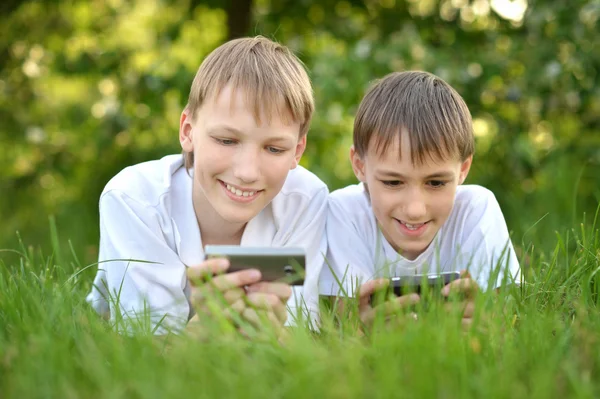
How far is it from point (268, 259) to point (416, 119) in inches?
34.1

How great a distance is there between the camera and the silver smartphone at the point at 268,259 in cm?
238

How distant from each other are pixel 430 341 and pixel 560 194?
285 cm

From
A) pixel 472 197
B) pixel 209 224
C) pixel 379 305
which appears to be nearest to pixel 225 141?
pixel 209 224

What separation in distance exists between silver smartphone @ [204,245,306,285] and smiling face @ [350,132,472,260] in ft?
1.99

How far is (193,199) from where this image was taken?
311 cm

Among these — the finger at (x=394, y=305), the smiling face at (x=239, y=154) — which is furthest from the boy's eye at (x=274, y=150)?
the finger at (x=394, y=305)

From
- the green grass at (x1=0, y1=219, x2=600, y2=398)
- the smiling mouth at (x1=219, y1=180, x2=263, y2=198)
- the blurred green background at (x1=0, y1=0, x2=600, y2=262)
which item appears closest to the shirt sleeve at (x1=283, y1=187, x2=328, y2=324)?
the smiling mouth at (x1=219, y1=180, x2=263, y2=198)

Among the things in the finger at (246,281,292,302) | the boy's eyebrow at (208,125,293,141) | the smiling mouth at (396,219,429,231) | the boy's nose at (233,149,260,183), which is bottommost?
the finger at (246,281,292,302)

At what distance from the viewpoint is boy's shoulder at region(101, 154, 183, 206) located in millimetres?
2977

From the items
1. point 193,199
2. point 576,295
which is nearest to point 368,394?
point 576,295

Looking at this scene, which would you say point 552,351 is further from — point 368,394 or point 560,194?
point 560,194

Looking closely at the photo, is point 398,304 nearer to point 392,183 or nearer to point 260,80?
point 392,183

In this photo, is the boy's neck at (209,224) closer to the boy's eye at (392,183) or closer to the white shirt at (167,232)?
the white shirt at (167,232)

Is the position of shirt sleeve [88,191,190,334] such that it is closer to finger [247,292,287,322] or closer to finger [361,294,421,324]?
finger [247,292,287,322]
